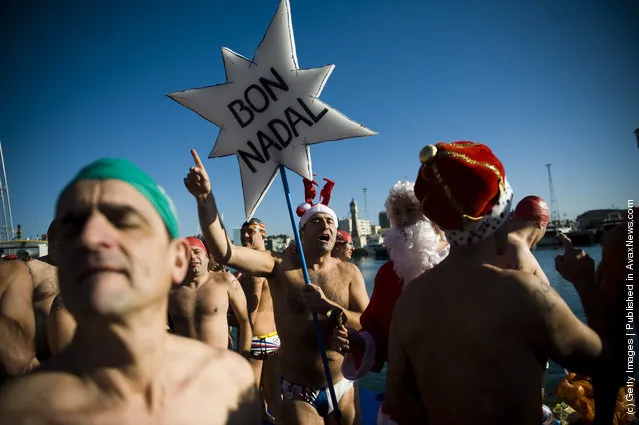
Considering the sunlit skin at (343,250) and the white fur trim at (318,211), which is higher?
the white fur trim at (318,211)

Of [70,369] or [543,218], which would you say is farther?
[543,218]

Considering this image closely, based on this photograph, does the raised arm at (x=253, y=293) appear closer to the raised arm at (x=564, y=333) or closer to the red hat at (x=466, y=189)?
the red hat at (x=466, y=189)

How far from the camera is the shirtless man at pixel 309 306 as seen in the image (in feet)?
10.0

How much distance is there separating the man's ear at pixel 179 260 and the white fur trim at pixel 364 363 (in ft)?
5.35

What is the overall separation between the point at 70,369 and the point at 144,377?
0.63 ft

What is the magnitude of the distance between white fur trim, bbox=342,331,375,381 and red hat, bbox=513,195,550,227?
243cm

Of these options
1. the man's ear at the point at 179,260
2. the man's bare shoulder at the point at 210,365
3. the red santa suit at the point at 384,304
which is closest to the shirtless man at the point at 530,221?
the red santa suit at the point at 384,304

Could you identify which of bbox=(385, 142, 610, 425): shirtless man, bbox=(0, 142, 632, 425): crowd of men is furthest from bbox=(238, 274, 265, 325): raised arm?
bbox=(385, 142, 610, 425): shirtless man

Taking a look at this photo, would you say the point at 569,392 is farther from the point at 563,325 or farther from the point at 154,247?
the point at 154,247

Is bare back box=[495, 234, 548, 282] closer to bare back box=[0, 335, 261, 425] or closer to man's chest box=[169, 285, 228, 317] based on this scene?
bare back box=[0, 335, 261, 425]

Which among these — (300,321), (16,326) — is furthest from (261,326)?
(16,326)

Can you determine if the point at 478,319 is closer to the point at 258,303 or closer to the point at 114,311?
the point at 114,311

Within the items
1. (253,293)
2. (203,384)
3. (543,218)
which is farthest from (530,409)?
(253,293)

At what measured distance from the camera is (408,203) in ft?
9.32
